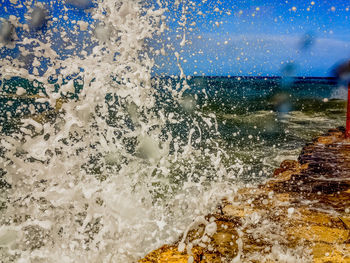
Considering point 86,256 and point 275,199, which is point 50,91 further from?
point 275,199

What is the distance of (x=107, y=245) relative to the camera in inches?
112

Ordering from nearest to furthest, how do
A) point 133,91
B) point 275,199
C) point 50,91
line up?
point 275,199
point 50,91
point 133,91

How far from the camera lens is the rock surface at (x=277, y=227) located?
2176 millimetres

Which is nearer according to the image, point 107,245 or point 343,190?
point 107,245

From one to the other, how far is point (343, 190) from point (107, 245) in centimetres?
298

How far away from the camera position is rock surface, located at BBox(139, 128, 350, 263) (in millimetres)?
2176

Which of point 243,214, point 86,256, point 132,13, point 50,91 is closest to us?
point 86,256

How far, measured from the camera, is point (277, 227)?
255cm

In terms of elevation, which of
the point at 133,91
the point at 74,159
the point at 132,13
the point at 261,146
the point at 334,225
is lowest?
the point at 261,146

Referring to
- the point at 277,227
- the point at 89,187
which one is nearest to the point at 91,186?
the point at 89,187

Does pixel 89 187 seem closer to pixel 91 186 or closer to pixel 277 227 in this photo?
pixel 91 186

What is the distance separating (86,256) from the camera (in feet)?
8.89

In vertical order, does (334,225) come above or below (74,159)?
below

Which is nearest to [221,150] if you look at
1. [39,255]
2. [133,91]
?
[133,91]
